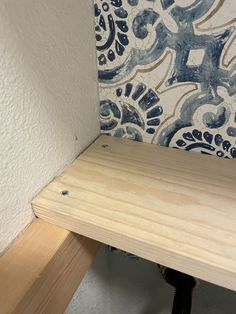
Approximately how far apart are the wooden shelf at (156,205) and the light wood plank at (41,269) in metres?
0.02

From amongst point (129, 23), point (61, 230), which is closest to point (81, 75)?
point (129, 23)

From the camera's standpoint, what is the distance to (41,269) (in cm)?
31

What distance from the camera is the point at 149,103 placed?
1.41 ft

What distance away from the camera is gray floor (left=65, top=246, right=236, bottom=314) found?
0.59 metres

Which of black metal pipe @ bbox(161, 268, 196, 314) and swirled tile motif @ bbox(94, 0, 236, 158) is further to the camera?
black metal pipe @ bbox(161, 268, 196, 314)

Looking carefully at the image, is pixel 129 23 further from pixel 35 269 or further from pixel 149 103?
pixel 35 269

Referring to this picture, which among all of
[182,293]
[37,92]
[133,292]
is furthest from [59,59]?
[133,292]

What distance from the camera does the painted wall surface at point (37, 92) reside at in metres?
0.29

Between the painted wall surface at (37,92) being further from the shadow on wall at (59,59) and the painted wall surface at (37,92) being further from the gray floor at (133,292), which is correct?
the gray floor at (133,292)

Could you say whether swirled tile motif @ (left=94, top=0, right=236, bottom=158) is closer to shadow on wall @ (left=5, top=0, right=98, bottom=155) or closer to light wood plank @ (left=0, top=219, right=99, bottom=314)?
shadow on wall @ (left=5, top=0, right=98, bottom=155)

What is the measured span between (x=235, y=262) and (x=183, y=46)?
260 millimetres

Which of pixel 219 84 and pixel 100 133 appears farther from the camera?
pixel 100 133

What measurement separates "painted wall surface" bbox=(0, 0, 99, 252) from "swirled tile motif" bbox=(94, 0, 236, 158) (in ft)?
0.13

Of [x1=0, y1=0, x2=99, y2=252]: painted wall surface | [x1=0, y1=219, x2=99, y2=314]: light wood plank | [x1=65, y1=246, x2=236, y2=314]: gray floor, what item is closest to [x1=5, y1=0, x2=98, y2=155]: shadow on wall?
[x1=0, y1=0, x2=99, y2=252]: painted wall surface
